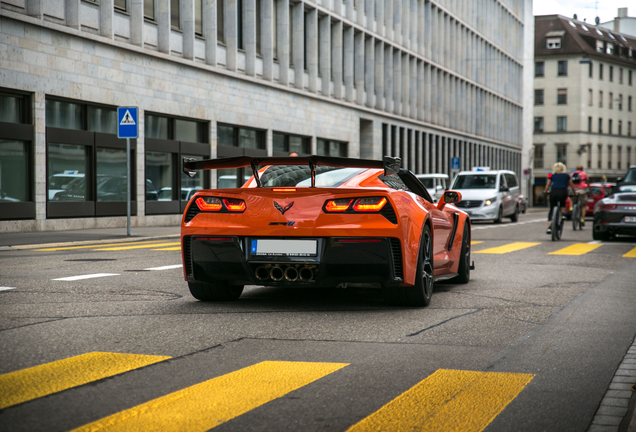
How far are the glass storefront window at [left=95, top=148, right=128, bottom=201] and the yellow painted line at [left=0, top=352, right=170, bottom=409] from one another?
1974 centimetres

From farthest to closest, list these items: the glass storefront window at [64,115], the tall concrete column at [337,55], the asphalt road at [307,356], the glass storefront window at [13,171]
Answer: the tall concrete column at [337,55] → the glass storefront window at [64,115] → the glass storefront window at [13,171] → the asphalt road at [307,356]

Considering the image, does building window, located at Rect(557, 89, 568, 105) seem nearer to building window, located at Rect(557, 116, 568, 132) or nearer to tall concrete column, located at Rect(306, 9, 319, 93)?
building window, located at Rect(557, 116, 568, 132)

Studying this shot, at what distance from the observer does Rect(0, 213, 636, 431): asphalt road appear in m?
3.69

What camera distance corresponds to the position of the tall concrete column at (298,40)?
3512cm

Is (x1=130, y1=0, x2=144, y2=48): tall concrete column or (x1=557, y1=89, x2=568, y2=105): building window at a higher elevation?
(x1=557, y1=89, x2=568, y2=105): building window

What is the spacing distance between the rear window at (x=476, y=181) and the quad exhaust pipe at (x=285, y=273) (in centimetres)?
2341

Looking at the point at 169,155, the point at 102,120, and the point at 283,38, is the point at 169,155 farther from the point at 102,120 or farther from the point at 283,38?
the point at 283,38

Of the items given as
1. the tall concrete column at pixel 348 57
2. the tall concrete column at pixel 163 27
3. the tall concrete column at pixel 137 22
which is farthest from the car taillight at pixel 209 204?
the tall concrete column at pixel 348 57

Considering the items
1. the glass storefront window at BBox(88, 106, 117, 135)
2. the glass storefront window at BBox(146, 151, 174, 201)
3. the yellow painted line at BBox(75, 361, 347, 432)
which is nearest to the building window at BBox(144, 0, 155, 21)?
the glass storefront window at BBox(88, 106, 117, 135)

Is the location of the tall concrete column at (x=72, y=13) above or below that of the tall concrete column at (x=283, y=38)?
below

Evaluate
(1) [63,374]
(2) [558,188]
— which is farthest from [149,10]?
(1) [63,374]

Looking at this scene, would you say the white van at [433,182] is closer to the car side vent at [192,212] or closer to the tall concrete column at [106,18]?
the tall concrete column at [106,18]

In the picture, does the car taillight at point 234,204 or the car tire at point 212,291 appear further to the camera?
the car tire at point 212,291

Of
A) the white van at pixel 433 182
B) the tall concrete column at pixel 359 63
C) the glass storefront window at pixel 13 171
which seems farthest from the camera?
the tall concrete column at pixel 359 63
